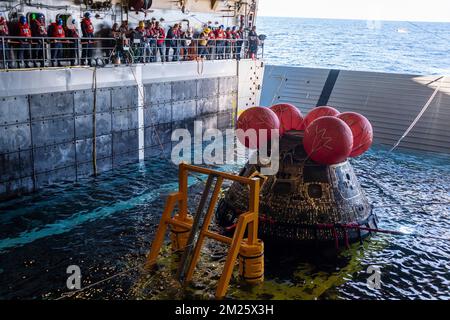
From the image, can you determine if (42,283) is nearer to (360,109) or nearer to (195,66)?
(195,66)

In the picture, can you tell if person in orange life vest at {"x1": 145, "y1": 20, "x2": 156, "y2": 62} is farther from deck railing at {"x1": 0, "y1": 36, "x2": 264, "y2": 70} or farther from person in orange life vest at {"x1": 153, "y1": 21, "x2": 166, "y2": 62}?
person in orange life vest at {"x1": 153, "y1": 21, "x2": 166, "y2": 62}

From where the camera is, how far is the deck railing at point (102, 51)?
663 inches

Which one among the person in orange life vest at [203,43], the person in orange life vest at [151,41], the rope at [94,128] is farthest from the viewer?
the person in orange life vest at [203,43]

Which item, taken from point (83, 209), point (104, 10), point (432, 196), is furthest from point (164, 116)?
point (432, 196)

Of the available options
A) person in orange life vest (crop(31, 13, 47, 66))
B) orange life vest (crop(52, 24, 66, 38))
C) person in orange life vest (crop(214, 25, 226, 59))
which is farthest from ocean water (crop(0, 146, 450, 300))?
person in orange life vest (crop(214, 25, 226, 59))

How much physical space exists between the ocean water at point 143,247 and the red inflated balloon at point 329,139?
8.82 feet

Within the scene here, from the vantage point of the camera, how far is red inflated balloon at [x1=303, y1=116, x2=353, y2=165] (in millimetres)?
12312

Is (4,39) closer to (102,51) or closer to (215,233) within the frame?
(102,51)

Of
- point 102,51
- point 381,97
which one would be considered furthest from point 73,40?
Result: point 381,97

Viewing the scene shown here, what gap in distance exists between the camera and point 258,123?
1320 cm

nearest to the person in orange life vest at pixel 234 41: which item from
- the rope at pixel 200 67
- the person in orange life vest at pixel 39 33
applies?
the rope at pixel 200 67

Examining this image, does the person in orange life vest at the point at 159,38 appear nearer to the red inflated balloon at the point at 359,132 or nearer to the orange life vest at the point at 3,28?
the orange life vest at the point at 3,28

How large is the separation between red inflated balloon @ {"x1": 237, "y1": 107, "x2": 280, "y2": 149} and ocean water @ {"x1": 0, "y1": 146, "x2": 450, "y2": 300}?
3.13m
